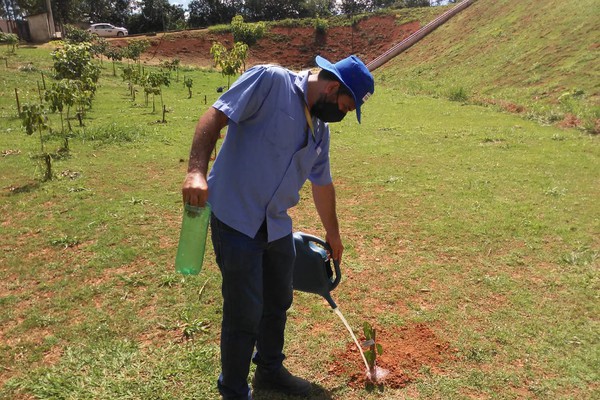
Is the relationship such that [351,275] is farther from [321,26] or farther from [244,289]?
[321,26]

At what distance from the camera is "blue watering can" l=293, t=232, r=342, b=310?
2918mm

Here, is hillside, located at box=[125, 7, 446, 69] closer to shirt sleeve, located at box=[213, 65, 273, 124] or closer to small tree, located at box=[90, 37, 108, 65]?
small tree, located at box=[90, 37, 108, 65]

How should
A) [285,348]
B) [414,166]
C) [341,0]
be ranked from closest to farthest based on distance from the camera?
[285,348]
[414,166]
[341,0]

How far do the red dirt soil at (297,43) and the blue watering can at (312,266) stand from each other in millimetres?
34085

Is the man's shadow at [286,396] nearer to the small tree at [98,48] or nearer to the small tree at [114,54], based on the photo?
the small tree at [114,54]

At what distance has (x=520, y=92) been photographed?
15.5 metres

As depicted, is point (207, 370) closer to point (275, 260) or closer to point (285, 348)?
point (285, 348)

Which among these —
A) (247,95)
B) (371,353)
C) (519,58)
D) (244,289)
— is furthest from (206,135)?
(519,58)

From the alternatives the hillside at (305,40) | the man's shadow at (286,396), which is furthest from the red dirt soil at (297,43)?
the man's shadow at (286,396)

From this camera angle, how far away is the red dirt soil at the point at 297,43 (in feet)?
117

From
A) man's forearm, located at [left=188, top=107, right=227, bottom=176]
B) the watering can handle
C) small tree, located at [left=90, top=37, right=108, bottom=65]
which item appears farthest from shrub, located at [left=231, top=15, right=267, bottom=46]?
man's forearm, located at [left=188, top=107, right=227, bottom=176]

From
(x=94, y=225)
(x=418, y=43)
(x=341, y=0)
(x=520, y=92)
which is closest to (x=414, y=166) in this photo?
(x=94, y=225)

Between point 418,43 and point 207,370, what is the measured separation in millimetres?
30398

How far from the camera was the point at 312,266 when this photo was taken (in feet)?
9.64
